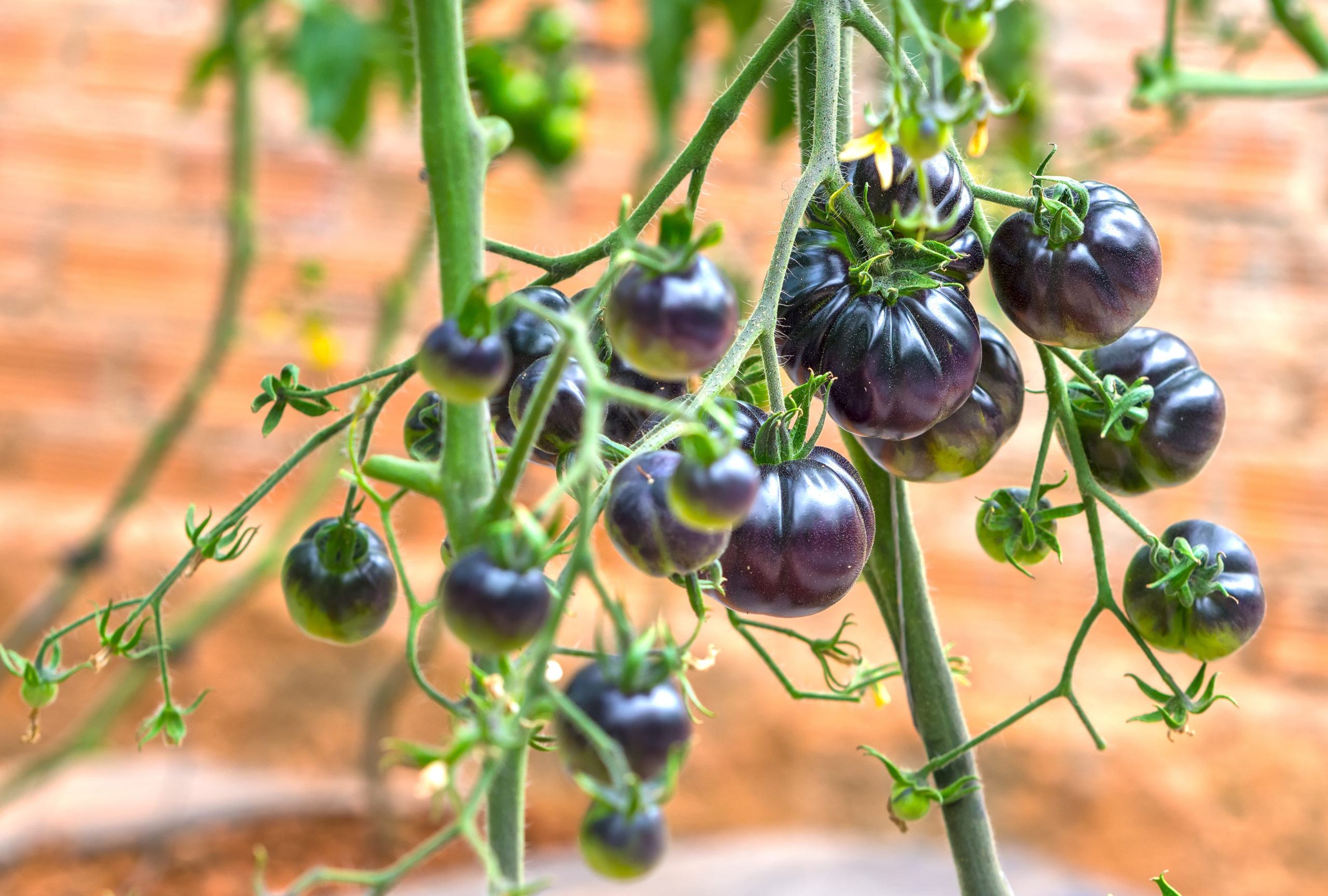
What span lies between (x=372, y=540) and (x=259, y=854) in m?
0.10

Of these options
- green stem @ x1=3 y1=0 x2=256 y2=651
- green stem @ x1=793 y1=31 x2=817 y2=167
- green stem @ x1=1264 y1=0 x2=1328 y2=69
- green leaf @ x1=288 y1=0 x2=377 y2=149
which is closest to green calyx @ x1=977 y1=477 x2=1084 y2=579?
green stem @ x1=793 y1=31 x2=817 y2=167

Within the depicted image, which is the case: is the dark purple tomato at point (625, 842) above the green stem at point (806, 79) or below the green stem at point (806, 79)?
below

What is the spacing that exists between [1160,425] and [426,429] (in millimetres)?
182

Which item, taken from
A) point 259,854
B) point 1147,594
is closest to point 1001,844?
point 1147,594

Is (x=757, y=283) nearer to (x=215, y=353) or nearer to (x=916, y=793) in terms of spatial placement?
(x=215, y=353)

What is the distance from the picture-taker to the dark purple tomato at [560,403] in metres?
0.25

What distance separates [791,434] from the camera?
236 millimetres

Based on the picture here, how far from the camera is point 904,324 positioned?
0.25 meters

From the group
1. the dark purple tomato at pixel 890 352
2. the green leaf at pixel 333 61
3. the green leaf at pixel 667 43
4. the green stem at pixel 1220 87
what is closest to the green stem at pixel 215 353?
the green leaf at pixel 333 61

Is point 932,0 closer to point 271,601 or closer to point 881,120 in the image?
point 881,120

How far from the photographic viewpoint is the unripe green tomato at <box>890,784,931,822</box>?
0.29 meters

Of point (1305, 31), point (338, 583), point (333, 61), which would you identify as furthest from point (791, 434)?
point (333, 61)

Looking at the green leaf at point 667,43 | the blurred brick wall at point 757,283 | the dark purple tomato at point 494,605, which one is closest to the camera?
the dark purple tomato at point 494,605

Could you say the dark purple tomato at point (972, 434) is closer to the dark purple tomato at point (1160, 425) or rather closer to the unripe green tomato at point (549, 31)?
the dark purple tomato at point (1160, 425)
